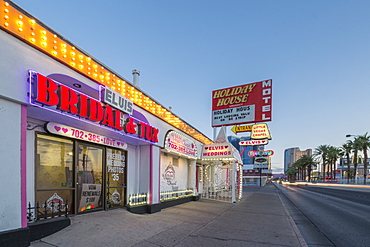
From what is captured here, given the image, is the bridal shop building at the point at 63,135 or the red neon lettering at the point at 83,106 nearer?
the bridal shop building at the point at 63,135

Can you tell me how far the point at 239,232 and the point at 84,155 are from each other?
5.71 m

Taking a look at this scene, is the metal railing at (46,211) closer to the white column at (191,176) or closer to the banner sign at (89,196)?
the banner sign at (89,196)

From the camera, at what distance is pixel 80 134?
6.98m

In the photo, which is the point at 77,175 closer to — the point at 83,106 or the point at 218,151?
the point at 83,106

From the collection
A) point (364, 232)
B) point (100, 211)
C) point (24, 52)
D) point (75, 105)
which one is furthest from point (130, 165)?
point (364, 232)

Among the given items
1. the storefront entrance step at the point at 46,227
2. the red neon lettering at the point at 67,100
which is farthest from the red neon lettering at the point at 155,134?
the storefront entrance step at the point at 46,227

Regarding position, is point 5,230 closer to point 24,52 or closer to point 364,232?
point 24,52

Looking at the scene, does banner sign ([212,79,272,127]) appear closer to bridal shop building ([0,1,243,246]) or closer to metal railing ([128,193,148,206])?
bridal shop building ([0,1,243,246])

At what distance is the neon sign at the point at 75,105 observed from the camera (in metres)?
4.72

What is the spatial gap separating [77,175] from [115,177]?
189 cm

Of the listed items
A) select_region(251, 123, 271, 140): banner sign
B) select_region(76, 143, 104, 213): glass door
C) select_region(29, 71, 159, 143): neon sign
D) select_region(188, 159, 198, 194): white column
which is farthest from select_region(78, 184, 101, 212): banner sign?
select_region(251, 123, 271, 140): banner sign

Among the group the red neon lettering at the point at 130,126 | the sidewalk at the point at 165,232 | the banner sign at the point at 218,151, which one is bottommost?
the sidewalk at the point at 165,232

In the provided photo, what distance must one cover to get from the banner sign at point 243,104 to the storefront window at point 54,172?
12.1 m

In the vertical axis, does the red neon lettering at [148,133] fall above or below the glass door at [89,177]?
above
